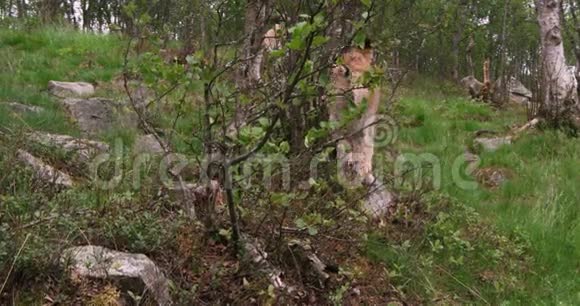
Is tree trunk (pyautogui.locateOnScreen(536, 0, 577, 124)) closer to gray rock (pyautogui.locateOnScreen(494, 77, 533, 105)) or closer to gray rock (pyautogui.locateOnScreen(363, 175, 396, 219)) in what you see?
gray rock (pyautogui.locateOnScreen(494, 77, 533, 105))

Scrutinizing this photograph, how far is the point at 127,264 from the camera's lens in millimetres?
2707

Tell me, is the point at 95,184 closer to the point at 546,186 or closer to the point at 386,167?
the point at 386,167

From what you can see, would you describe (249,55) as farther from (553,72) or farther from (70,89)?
(553,72)

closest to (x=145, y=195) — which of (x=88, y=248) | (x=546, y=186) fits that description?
(x=88, y=248)

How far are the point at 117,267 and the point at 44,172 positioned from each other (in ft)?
4.39

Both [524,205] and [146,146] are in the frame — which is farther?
[146,146]

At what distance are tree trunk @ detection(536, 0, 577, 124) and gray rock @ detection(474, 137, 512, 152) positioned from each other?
75 cm

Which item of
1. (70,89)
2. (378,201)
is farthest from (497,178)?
(70,89)

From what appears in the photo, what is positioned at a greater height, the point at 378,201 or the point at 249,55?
the point at 249,55

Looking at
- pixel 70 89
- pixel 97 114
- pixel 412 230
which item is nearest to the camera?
pixel 412 230

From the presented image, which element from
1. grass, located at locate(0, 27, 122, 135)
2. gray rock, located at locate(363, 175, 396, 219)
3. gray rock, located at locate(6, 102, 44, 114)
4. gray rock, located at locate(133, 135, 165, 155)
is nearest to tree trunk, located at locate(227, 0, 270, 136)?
gray rock, located at locate(133, 135, 165, 155)

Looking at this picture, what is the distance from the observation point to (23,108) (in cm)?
555

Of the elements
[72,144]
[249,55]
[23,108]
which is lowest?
[72,144]

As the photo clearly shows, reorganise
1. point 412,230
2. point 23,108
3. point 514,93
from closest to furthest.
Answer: point 412,230, point 23,108, point 514,93
